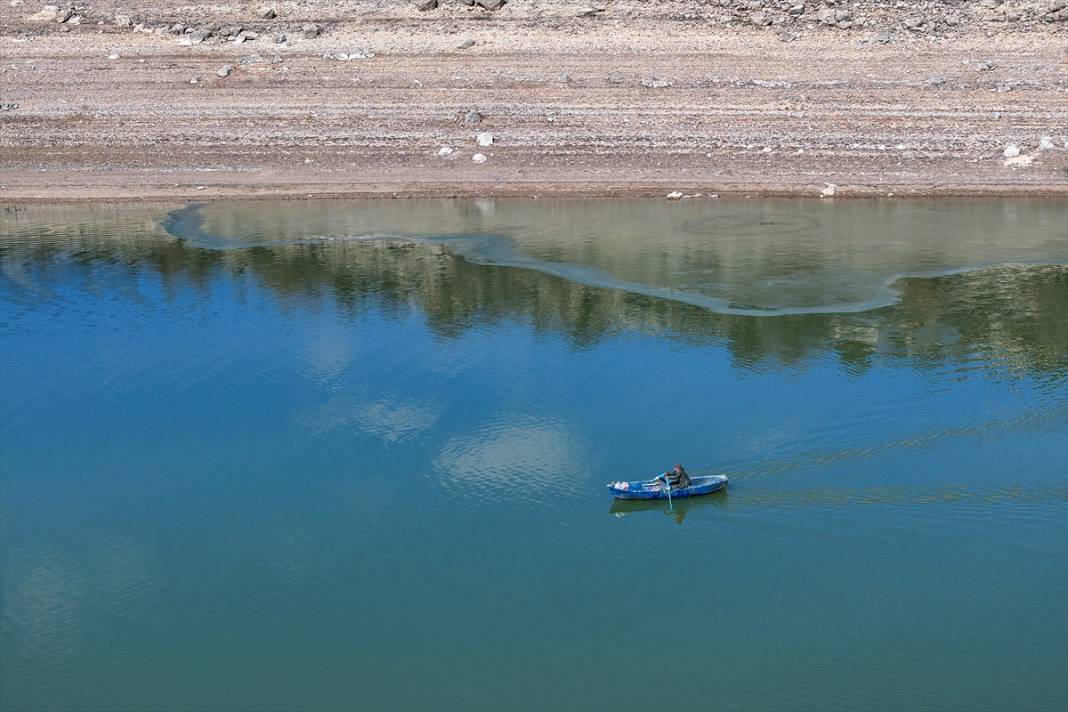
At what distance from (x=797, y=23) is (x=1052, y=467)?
1036 inches

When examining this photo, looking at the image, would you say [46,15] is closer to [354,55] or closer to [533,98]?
[354,55]

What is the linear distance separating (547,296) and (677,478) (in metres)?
9.56

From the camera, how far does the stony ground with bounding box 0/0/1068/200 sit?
35.1m

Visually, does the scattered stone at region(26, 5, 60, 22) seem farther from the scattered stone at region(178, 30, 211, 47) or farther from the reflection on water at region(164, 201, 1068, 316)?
the reflection on water at region(164, 201, 1068, 316)

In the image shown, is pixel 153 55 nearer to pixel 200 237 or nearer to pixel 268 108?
pixel 268 108

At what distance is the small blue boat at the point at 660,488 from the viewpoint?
52.5 feet

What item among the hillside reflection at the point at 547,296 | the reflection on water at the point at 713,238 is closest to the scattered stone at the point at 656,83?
the reflection on water at the point at 713,238

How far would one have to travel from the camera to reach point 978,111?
36656mm

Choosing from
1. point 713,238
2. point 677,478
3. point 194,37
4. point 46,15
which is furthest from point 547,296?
point 46,15

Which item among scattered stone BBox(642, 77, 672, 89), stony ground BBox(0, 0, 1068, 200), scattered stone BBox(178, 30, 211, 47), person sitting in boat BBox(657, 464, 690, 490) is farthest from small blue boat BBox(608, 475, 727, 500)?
scattered stone BBox(178, 30, 211, 47)

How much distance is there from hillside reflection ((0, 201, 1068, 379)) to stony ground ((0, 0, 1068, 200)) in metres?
6.07

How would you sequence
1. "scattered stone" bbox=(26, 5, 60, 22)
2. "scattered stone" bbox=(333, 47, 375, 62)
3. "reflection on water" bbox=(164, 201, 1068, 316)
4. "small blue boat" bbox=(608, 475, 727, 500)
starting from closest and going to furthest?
"small blue boat" bbox=(608, 475, 727, 500), "reflection on water" bbox=(164, 201, 1068, 316), "scattered stone" bbox=(333, 47, 375, 62), "scattered stone" bbox=(26, 5, 60, 22)

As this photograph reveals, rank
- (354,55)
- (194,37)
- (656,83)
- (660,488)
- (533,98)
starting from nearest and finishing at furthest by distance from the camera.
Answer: (660,488) → (533,98) → (656,83) → (354,55) → (194,37)

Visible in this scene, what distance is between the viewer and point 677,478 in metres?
16.1
